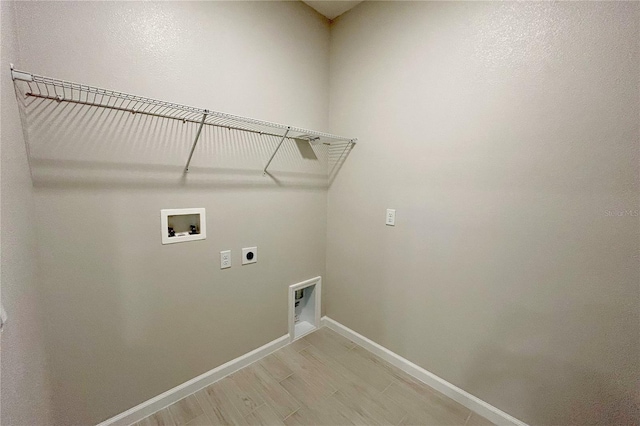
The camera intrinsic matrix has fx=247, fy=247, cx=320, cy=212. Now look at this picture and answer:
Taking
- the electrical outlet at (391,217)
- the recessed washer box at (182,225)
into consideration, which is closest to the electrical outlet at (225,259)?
the recessed washer box at (182,225)

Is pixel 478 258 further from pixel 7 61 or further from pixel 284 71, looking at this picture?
pixel 7 61

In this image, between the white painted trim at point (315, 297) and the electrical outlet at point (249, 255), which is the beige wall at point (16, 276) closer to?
the electrical outlet at point (249, 255)

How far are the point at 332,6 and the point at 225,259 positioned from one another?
2.13 metres

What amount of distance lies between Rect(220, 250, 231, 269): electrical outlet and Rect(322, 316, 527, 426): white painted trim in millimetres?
1208

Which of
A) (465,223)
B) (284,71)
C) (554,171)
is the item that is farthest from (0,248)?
(554,171)

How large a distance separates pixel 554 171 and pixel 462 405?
147cm

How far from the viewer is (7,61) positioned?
0.84m

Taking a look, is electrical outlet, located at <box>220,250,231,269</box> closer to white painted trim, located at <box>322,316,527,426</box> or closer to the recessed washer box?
the recessed washer box

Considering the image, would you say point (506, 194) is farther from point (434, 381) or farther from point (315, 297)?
point (315, 297)

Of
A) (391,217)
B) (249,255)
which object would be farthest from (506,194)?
(249,255)

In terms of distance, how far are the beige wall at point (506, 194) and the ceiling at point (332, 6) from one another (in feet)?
0.27

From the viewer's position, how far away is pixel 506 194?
1.36 metres

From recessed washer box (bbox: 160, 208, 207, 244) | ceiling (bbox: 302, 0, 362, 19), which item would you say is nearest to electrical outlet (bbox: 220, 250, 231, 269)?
recessed washer box (bbox: 160, 208, 207, 244)

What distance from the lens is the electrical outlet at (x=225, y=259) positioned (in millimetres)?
1650
